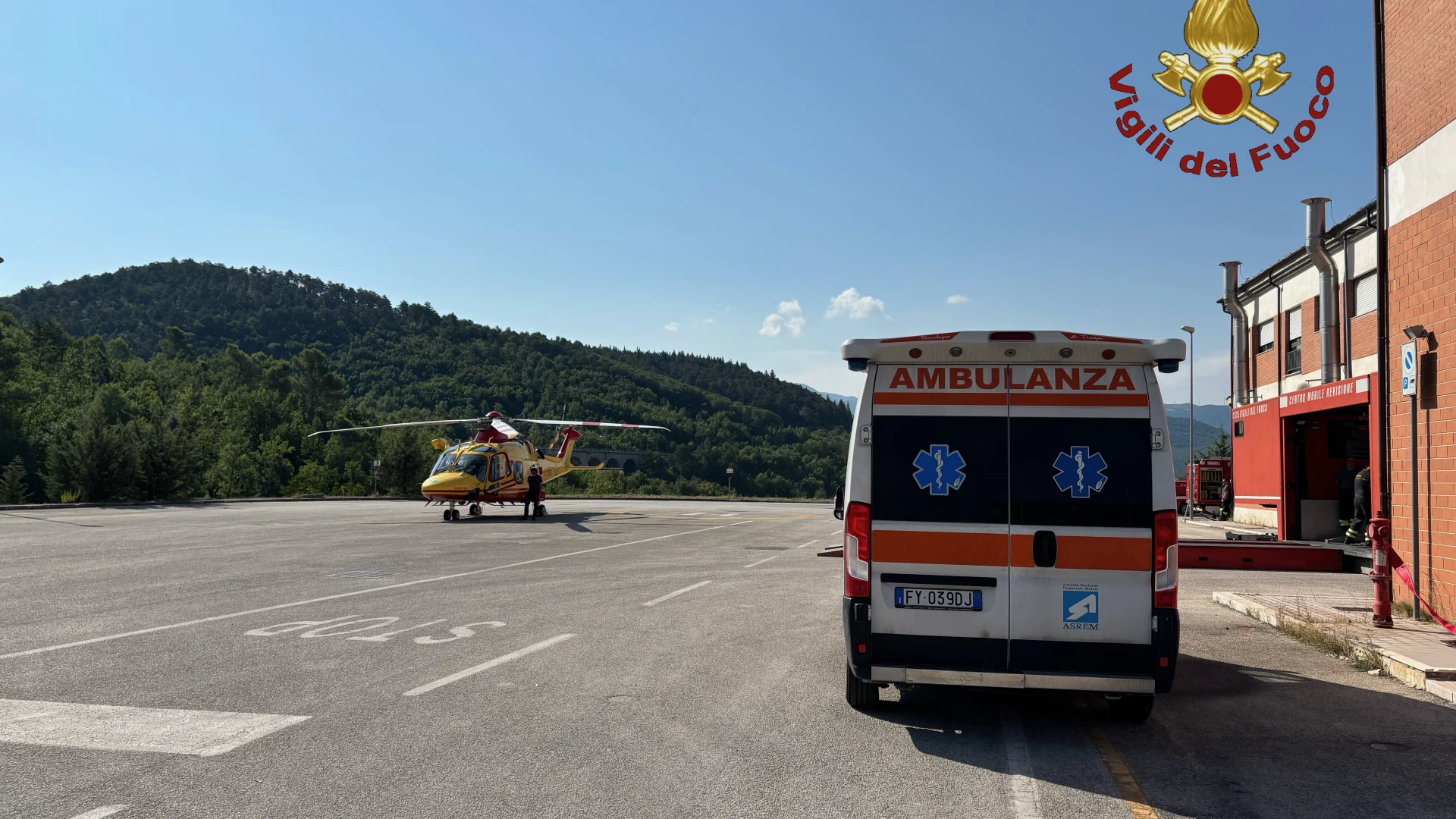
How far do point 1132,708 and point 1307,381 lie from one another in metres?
28.7

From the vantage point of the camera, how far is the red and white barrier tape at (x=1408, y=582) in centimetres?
972

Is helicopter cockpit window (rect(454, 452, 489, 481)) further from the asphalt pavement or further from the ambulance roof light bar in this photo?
the ambulance roof light bar

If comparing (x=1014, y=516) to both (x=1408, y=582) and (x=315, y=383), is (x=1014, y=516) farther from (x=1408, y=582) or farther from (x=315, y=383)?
(x=315, y=383)

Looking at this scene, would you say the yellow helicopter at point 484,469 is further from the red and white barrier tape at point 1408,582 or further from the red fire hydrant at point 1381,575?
the red fire hydrant at point 1381,575

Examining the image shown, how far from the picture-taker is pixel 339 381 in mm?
116125

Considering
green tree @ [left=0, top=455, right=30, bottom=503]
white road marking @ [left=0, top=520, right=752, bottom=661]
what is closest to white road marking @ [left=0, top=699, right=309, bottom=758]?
white road marking @ [left=0, top=520, right=752, bottom=661]

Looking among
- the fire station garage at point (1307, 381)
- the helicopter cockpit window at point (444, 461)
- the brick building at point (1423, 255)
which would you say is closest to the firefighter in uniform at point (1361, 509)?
the fire station garage at point (1307, 381)

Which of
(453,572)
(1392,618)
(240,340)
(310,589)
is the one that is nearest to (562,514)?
(453,572)

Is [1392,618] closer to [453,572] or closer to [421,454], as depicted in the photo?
[453,572]

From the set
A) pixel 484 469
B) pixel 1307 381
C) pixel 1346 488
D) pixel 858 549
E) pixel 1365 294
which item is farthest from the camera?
pixel 1307 381

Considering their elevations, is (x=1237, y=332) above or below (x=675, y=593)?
above

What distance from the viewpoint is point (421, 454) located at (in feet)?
212

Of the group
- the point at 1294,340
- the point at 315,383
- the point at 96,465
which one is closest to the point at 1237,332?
the point at 1294,340

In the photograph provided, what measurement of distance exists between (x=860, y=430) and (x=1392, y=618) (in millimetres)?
7978
